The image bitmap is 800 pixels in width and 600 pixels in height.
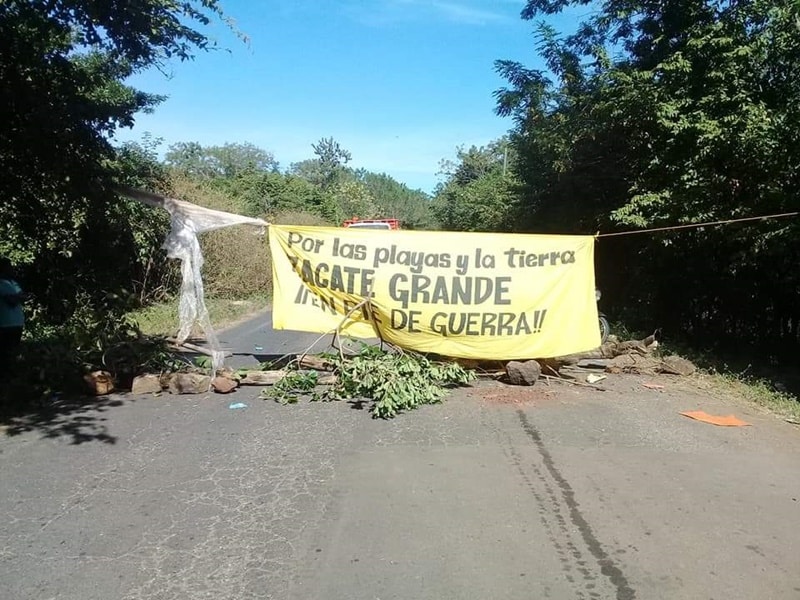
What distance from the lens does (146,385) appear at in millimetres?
7672

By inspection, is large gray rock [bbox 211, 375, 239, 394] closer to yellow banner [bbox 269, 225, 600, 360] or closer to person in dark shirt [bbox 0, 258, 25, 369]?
yellow banner [bbox 269, 225, 600, 360]

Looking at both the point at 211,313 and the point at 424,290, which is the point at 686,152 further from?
the point at 211,313

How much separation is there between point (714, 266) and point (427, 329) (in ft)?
18.2

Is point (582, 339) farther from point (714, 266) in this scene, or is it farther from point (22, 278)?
point (22, 278)

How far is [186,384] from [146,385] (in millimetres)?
458

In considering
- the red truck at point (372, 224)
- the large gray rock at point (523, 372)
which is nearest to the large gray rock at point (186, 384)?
→ the large gray rock at point (523, 372)

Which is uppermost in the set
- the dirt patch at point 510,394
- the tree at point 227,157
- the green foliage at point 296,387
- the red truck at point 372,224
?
the tree at point 227,157

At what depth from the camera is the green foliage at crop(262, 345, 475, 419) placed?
724cm

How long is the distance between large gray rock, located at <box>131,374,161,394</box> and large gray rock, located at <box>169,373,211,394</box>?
0.16m

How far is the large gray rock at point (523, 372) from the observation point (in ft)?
27.0

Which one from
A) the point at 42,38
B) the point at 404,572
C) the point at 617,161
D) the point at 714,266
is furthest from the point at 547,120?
the point at 404,572

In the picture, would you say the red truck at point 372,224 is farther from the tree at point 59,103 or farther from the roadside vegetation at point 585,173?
the tree at point 59,103

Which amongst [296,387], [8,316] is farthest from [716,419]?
[8,316]

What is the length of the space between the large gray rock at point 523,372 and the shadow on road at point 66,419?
4703 mm
